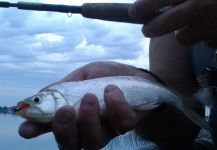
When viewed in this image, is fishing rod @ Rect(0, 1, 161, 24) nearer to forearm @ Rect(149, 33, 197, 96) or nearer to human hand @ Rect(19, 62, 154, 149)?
human hand @ Rect(19, 62, 154, 149)

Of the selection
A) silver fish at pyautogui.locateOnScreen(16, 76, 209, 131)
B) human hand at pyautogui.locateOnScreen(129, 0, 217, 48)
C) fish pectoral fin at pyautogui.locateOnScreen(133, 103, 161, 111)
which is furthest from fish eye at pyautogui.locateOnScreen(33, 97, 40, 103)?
human hand at pyautogui.locateOnScreen(129, 0, 217, 48)

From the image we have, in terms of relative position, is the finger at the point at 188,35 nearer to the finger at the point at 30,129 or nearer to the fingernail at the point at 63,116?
the fingernail at the point at 63,116

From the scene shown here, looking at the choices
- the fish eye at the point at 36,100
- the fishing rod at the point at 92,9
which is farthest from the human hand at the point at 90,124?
the fishing rod at the point at 92,9

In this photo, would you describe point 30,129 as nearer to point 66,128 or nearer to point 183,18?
point 66,128

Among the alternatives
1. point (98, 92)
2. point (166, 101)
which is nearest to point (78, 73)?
point (98, 92)

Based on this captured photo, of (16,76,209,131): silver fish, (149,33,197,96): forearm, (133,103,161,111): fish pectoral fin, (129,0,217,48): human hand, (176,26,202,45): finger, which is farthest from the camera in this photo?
(149,33,197,96): forearm

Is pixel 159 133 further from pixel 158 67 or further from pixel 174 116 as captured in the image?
pixel 158 67
